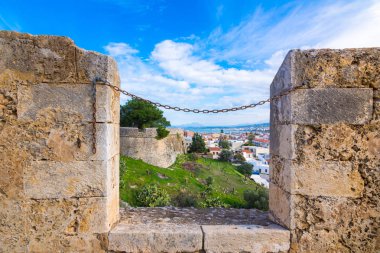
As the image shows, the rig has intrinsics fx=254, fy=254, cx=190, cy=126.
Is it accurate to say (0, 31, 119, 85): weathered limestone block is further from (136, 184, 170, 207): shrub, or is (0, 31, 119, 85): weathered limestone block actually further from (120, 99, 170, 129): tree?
(120, 99, 170, 129): tree

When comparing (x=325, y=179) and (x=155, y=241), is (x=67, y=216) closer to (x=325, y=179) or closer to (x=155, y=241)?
(x=155, y=241)

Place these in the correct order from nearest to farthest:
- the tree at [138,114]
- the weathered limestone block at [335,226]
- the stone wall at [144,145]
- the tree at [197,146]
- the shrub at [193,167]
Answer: the weathered limestone block at [335,226]
the stone wall at [144,145]
the tree at [138,114]
the shrub at [193,167]
the tree at [197,146]

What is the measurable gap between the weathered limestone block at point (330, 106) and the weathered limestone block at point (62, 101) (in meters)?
1.97

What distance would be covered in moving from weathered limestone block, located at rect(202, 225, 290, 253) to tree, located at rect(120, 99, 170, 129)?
25.2 m

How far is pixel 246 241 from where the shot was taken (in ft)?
8.60

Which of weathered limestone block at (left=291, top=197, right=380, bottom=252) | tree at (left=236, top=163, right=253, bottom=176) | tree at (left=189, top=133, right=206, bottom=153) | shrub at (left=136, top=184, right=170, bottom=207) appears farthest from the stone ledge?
tree at (left=189, top=133, right=206, bottom=153)

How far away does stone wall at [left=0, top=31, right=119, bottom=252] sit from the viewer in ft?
8.57

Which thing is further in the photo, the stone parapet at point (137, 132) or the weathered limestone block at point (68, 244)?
the stone parapet at point (137, 132)

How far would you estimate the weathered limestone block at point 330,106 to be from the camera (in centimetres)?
261

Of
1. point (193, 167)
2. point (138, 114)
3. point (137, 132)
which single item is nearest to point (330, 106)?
point (137, 132)

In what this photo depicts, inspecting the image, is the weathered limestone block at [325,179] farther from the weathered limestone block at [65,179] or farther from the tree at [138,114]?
the tree at [138,114]

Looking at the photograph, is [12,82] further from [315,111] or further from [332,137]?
[332,137]

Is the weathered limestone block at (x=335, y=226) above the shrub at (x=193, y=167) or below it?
above

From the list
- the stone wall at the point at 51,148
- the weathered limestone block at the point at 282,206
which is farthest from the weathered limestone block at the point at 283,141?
the stone wall at the point at 51,148
